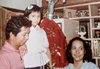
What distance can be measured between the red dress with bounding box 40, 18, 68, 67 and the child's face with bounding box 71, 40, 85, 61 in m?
0.09

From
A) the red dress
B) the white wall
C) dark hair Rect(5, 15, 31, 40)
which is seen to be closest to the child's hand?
dark hair Rect(5, 15, 31, 40)

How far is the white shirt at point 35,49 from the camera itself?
117 cm

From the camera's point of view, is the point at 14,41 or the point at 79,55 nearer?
the point at 14,41

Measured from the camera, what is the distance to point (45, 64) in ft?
4.14

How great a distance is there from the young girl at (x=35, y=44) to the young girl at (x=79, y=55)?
11.4 inches

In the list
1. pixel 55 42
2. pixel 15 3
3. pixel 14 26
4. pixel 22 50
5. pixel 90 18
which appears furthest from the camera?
pixel 90 18

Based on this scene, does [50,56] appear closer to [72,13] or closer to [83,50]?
[83,50]

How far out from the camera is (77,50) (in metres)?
1.42

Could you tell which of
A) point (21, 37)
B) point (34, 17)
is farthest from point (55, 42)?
point (21, 37)

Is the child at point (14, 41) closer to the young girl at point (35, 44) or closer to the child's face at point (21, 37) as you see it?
the child's face at point (21, 37)

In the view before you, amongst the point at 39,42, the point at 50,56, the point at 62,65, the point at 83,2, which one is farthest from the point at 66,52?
the point at 83,2

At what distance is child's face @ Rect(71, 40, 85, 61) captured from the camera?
4.66ft

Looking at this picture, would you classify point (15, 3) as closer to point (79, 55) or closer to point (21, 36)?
point (79, 55)

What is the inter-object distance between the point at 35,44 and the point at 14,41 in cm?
34
